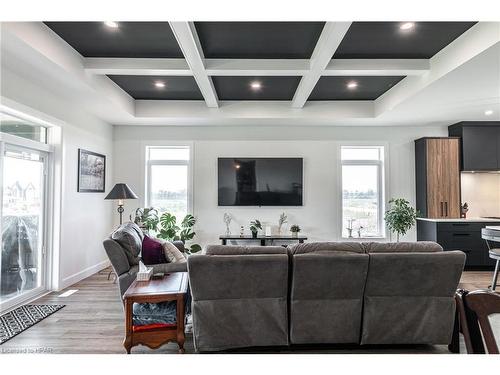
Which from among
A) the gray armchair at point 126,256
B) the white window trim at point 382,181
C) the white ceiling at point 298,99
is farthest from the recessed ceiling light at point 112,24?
the white window trim at point 382,181

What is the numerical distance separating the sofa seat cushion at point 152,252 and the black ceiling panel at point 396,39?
118 inches

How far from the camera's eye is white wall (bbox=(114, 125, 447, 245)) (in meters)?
5.83

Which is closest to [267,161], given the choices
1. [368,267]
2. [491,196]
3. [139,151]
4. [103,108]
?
[139,151]

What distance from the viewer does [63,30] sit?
9.61 feet

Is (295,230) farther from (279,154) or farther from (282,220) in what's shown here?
(279,154)

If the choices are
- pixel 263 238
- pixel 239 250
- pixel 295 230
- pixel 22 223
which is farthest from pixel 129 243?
pixel 295 230

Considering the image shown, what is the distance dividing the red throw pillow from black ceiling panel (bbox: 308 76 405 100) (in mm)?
3072

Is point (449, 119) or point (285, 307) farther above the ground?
point (449, 119)

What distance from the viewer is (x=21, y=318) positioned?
122 inches

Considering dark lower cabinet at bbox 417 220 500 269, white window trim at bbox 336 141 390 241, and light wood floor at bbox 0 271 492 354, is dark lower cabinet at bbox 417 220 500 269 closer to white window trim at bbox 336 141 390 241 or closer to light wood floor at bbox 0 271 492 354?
white window trim at bbox 336 141 390 241

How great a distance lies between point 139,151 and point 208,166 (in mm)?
1365

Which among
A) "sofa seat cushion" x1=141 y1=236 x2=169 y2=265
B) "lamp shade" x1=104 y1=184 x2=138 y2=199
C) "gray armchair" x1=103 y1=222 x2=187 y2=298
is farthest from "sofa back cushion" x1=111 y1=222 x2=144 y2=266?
"lamp shade" x1=104 y1=184 x2=138 y2=199
